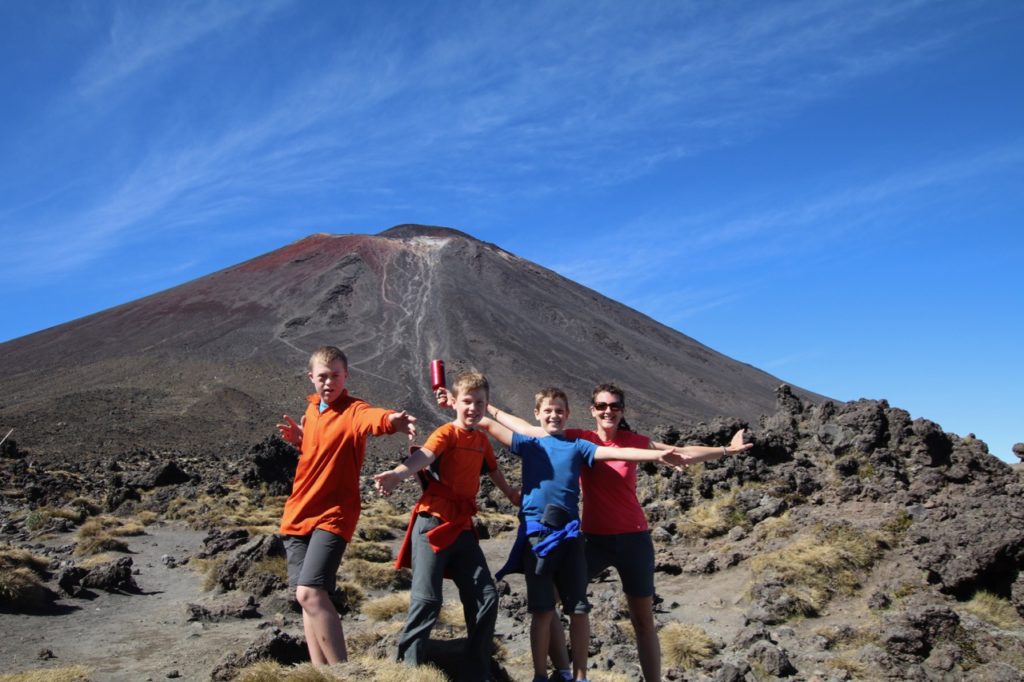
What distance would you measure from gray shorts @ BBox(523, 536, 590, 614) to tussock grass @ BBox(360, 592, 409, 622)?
4.17 metres

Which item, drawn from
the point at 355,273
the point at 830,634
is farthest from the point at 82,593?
the point at 355,273

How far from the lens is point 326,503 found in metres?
3.71

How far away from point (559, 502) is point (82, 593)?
6966 mm

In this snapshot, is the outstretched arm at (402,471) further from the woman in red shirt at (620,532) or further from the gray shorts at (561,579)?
A: the gray shorts at (561,579)

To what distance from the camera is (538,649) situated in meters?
3.70

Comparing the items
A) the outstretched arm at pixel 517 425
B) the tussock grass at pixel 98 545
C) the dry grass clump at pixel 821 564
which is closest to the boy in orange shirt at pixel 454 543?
the outstretched arm at pixel 517 425

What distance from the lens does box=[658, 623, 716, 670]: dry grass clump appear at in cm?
562

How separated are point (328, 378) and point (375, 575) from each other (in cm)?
618

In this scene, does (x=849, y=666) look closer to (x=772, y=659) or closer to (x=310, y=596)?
(x=772, y=659)

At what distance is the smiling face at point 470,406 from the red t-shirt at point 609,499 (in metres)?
0.54

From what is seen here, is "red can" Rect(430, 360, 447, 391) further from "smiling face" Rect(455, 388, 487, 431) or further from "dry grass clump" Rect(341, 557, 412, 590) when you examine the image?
"dry grass clump" Rect(341, 557, 412, 590)

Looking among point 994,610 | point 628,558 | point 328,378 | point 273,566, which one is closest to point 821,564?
point 994,610

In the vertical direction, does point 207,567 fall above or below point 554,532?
below

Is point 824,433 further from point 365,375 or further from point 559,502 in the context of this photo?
point 365,375
